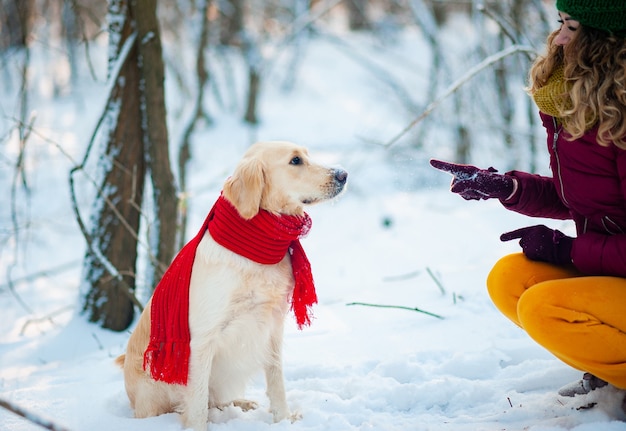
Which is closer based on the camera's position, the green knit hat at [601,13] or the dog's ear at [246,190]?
the green knit hat at [601,13]

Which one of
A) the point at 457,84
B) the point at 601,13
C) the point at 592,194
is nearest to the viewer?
the point at 601,13

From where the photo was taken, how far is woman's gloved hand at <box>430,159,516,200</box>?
2332 mm

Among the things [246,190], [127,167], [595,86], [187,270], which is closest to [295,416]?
[187,270]

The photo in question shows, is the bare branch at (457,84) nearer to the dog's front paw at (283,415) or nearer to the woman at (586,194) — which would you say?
the woman at (586,194)

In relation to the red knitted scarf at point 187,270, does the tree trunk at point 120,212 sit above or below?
above

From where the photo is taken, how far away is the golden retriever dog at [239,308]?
7.82ft

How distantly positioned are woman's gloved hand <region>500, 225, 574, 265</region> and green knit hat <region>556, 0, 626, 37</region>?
78 cm

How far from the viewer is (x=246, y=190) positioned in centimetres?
237

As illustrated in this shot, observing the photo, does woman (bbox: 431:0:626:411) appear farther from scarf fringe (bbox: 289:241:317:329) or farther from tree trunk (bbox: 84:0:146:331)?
tree trunk (bbox: 84:0:146:331)

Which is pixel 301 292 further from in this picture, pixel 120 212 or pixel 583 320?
pixel 120 212

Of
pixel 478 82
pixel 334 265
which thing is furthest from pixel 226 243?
pixel 478 82

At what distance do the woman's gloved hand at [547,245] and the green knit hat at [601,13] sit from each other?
2.56ft

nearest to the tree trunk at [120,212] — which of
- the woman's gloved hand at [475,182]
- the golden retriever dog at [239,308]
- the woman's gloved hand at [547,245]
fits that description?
the golden retriever dog at [239,308]

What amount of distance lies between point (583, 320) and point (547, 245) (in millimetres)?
374
